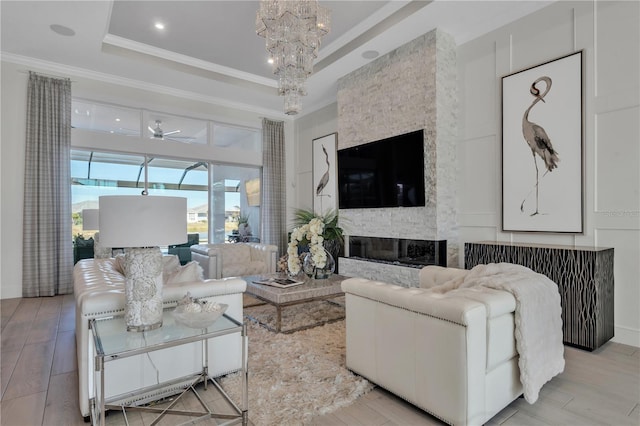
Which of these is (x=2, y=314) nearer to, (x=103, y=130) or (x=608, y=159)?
(x=103, y=130)

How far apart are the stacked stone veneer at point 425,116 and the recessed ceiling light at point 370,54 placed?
0.39ft

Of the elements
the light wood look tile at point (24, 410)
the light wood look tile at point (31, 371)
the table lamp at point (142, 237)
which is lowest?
the light wood look tile at point (31, 371)

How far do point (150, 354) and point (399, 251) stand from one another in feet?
11.4

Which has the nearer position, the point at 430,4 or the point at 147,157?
the point at 430,4

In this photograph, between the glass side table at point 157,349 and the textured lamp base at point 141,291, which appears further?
the textured lamp base at point 141,291

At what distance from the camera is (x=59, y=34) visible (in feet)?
13.2

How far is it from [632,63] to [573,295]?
2.08 meters

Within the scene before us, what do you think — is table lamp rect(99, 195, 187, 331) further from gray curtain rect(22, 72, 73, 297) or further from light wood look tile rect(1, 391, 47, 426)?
gray curtain rect(22, 72, 73, 297)

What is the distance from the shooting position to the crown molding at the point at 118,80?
182 inches

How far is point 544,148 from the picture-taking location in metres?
3.41

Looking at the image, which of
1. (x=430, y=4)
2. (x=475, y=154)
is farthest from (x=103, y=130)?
(x=475, y=154)

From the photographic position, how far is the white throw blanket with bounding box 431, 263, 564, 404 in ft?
5.71

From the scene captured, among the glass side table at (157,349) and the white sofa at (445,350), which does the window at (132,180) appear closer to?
the glass side table at (157,349)

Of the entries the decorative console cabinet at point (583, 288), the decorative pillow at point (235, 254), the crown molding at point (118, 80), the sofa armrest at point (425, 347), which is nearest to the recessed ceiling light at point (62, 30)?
the crown molding at point (118, 80)
